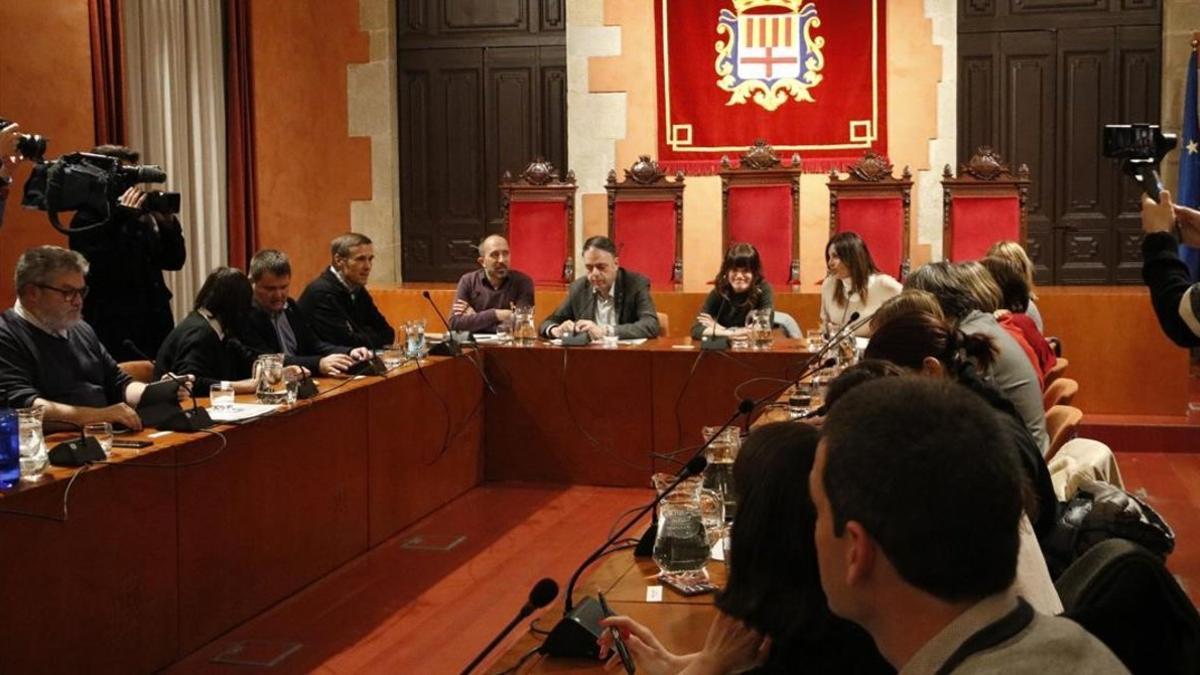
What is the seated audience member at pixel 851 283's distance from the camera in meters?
5.88

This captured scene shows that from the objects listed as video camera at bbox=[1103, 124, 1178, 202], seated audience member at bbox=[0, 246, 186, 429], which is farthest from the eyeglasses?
video camera at bbox=[1103, 124, 1178, 202]

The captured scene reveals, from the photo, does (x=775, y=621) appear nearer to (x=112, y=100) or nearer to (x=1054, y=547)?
(x=1054, y=547)

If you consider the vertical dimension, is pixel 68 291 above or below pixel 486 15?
below

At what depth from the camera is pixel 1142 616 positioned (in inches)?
58.4

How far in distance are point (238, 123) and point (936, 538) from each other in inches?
301

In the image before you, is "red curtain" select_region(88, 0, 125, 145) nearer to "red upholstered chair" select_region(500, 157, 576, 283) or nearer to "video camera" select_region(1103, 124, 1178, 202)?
"red upholstered chair" select_region(500, 157, 576, 283)

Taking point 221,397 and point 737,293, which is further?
point 737,293

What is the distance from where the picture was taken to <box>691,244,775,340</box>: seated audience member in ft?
19.0

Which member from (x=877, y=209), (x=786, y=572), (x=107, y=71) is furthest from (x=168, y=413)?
(x=877, y=209)

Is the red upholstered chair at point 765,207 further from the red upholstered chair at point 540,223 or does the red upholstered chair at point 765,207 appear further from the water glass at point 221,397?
the water glass at point 221,397

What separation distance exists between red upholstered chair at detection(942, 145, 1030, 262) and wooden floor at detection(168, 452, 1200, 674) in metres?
1.78

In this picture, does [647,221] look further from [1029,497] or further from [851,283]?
[1029,497]

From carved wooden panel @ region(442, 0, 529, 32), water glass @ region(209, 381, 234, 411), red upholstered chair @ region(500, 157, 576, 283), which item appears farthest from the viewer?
carved wooden panel @ region(442, 0, 529, 32)

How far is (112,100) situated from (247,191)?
57.5 inches
